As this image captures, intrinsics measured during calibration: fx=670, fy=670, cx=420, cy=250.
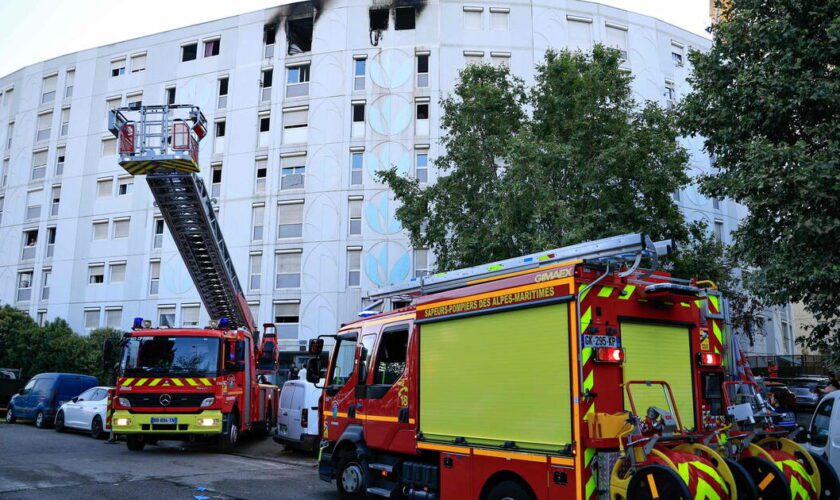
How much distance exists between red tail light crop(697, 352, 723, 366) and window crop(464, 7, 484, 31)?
87.3 ft

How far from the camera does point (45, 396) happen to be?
2131cm

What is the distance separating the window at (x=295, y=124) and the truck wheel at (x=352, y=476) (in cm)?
2431

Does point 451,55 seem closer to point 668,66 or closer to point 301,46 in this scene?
point 301,46

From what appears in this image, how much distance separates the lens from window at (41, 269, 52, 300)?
35.7m

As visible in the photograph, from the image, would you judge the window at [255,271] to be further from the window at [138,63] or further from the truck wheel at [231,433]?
the truck wheel at [231,433]

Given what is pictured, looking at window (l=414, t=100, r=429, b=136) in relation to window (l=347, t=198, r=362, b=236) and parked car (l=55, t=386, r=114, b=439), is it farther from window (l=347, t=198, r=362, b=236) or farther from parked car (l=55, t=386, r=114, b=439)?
parked car (l=55, t=386, r=114, b=439)

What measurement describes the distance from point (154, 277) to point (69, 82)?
44.3ft

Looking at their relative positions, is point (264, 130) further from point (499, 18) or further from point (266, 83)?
point (499, 18)

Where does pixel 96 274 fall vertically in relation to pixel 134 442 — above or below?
above

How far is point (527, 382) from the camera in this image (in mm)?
6270

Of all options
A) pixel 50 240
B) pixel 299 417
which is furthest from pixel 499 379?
pixel 50 240

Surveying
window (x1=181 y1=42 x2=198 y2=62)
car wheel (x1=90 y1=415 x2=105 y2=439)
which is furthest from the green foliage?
window (x1=181 y1=42 x2=198 y2=62)

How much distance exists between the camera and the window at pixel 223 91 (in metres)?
33.2

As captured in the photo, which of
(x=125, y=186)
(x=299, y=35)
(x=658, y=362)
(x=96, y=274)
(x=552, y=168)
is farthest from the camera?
(x=125, y=186)
